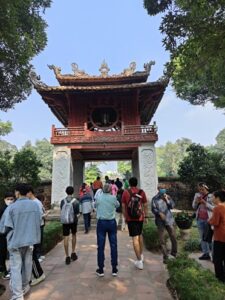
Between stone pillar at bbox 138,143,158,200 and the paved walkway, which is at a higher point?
stone pillar at bbox 138,143,158,200

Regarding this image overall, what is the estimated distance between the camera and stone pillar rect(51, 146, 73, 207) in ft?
51.0

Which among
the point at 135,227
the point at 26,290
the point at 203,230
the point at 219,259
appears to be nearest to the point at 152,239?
the point at 203,230

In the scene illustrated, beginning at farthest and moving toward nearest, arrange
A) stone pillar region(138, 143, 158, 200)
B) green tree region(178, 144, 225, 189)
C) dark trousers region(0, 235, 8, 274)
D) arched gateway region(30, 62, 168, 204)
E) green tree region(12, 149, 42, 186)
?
green tree region(178, 144, 225, 189) < green tree region(12, 149, 42, 186) < arched gateway region(30, 62, 168, 204) < stone pillar region(138, 143, 158, 200) < dark trousers region(0, 235, 8, 274)

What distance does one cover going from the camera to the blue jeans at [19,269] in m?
4.32

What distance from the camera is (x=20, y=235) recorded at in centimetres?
444

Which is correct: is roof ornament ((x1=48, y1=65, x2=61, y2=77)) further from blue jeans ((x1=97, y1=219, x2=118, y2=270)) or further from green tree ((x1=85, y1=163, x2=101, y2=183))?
green tree ((x1=85, y1=163, x2=101, y2=183))

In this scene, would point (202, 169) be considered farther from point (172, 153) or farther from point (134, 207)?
Answer: point (172, 153)

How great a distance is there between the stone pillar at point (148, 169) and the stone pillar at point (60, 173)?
386cm

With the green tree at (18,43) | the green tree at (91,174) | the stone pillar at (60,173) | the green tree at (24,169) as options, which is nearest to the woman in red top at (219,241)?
the green tree at (18,43)

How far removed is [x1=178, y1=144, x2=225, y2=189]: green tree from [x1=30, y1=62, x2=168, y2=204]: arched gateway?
240 cm

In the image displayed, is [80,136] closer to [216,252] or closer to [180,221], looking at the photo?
[180,221]

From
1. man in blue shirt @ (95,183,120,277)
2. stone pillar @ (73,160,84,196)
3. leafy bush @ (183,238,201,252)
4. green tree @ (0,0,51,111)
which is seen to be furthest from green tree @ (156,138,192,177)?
man in blue shirt @ (95,183,120,277)

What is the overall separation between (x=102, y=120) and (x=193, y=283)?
49.6ft

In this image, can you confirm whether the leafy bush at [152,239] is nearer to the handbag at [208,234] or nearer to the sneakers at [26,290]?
the handbag at [208,234]
